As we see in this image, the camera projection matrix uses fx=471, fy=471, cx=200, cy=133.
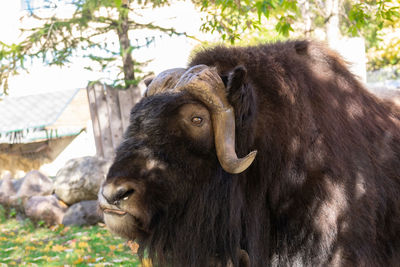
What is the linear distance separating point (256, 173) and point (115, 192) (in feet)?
2.75

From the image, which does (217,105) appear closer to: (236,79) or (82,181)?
(236,79)

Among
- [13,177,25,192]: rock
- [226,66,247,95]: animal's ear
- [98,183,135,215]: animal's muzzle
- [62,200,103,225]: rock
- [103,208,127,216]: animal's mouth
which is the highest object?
[226,66,247,95]: animal's ear

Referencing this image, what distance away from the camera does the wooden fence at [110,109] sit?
8.20 meters

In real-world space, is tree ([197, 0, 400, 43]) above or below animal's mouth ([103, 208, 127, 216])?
above

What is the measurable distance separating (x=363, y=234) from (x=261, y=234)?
0.55 m

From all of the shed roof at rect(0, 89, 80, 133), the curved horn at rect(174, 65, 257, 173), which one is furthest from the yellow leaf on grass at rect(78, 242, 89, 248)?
the shed roof at rect(0, 89, 80, 133)

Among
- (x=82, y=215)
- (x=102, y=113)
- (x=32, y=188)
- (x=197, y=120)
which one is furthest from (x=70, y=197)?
(x=197, y=120)

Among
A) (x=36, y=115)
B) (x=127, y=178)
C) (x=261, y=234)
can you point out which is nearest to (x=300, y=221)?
(x=261, y=234)

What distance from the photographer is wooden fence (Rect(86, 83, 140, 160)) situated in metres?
8.20

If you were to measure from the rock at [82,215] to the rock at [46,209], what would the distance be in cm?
20

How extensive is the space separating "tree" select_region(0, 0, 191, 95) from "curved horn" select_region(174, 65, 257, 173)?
218 inches

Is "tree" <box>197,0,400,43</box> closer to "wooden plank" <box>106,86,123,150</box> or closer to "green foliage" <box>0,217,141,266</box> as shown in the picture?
"wooden plank" <box>106,86,123,150</box>

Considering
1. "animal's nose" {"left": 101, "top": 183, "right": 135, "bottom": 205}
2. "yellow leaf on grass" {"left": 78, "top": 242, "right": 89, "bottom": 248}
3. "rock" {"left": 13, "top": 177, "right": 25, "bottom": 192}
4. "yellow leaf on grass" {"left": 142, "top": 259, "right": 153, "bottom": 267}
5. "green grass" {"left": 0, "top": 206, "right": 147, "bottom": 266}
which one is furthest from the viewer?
"rock" {"left": 13, "top": 177, "right": 25, "bottom": 192}

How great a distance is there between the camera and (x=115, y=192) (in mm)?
2354
